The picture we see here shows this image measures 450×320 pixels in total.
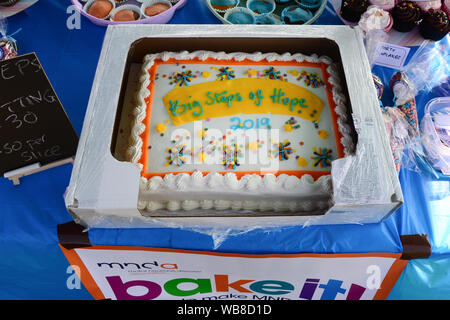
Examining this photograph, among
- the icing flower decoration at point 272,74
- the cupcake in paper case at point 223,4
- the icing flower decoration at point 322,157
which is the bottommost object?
the icing flower decoration at point 322,157

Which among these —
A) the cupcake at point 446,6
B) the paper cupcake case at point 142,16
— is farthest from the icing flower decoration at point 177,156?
the cupcake at point 446,6

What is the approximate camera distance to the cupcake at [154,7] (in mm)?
1854

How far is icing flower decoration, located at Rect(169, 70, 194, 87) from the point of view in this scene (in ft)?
4.76

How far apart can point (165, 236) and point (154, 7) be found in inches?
49.0

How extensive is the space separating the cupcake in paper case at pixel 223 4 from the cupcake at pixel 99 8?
543mm

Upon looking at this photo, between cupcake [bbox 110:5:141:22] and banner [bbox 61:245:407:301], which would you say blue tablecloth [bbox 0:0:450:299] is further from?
cupcake [bbox 110:5:141:22]

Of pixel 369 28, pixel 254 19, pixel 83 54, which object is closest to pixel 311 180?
pixel 369 28

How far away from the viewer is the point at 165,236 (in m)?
1.30

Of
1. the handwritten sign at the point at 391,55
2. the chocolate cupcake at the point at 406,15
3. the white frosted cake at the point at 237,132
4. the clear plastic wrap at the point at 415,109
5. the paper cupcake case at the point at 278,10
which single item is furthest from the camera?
the paper cupcake case at the point at 278,10

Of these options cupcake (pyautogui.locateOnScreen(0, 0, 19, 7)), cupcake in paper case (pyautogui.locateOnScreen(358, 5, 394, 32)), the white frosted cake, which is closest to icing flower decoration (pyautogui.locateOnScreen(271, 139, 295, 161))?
the white frosted cake

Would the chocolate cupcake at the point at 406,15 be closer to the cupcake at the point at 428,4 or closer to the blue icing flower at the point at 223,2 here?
the cupcake at the point at 428,4

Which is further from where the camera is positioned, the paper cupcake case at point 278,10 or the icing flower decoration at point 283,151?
the paper cupcake case at point 278,10

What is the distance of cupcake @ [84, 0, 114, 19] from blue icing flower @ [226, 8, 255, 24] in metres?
0.64

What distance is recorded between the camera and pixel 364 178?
1.10m
